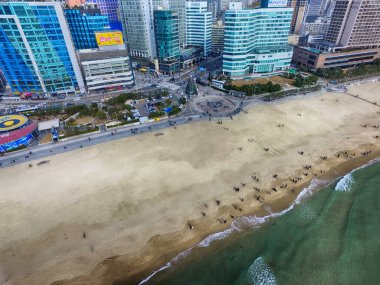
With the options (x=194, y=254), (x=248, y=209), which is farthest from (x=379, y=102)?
(x=194, y=254)

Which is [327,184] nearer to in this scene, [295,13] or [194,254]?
[194,254]

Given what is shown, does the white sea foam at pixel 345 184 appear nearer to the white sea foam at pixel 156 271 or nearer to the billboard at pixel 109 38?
the white sea foam at pixel 156 271

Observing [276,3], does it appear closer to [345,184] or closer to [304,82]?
[304,82]

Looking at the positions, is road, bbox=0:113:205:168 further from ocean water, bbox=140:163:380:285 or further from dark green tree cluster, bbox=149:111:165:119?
ocean water, bbox=140:163:380:285

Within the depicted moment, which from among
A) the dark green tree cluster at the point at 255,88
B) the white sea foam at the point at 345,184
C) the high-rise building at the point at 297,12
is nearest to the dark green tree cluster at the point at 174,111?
the dark green tree cluster at the point at 255,88

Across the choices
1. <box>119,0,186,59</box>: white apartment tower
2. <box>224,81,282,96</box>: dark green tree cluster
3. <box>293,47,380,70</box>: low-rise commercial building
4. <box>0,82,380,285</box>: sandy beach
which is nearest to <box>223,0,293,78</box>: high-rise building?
<box>293,47,380,70</box>: low-rise commercial building
